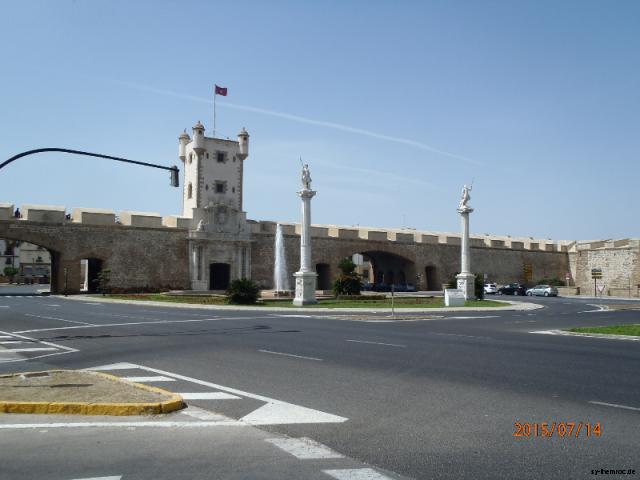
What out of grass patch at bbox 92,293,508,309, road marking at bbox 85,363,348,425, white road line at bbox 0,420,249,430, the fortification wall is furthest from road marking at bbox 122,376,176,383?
the fortification wall

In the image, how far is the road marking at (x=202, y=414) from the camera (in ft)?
24.3

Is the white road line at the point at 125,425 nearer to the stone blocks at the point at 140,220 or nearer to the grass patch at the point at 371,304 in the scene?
the grass patch at the point at 371,304

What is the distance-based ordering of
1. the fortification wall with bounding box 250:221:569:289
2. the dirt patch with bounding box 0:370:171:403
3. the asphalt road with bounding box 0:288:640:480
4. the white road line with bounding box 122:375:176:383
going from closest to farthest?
the asphalt road with bounding box 0:288:640:480
the dirt patch with bounding box 0:370:171:403
the white road line with bounding box 122:375:176:383
the fortification wall with bounding box 250:221:569:289

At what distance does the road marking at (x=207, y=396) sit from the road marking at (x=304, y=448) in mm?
2356

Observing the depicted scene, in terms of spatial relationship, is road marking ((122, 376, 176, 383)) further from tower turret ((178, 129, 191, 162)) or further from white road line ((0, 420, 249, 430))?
tower turret ((178, 129, 191, 162))

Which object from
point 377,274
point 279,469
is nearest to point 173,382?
point 279,469

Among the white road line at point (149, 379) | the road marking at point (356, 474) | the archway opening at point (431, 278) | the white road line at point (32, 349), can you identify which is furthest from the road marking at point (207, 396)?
the archway opening at point (431, 278)

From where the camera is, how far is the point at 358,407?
26.4 ft

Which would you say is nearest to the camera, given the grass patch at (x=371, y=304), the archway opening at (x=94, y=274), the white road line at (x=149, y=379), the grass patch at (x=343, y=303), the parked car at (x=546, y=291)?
the white road line at (x=149, y=379)

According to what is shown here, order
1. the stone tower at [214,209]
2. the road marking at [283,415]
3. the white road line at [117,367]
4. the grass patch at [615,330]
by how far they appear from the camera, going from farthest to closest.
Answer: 1. the stone tower at [214,209]
2. the grass patch at [615,330]
3. the white road line at [117,367]
4. the road marking at [283,415]

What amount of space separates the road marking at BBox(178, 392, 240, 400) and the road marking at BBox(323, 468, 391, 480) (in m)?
3.58

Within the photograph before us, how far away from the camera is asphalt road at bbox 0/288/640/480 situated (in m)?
5.62

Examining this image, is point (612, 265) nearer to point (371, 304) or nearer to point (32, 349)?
point (371, 304)

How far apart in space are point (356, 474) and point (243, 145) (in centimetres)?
5300
